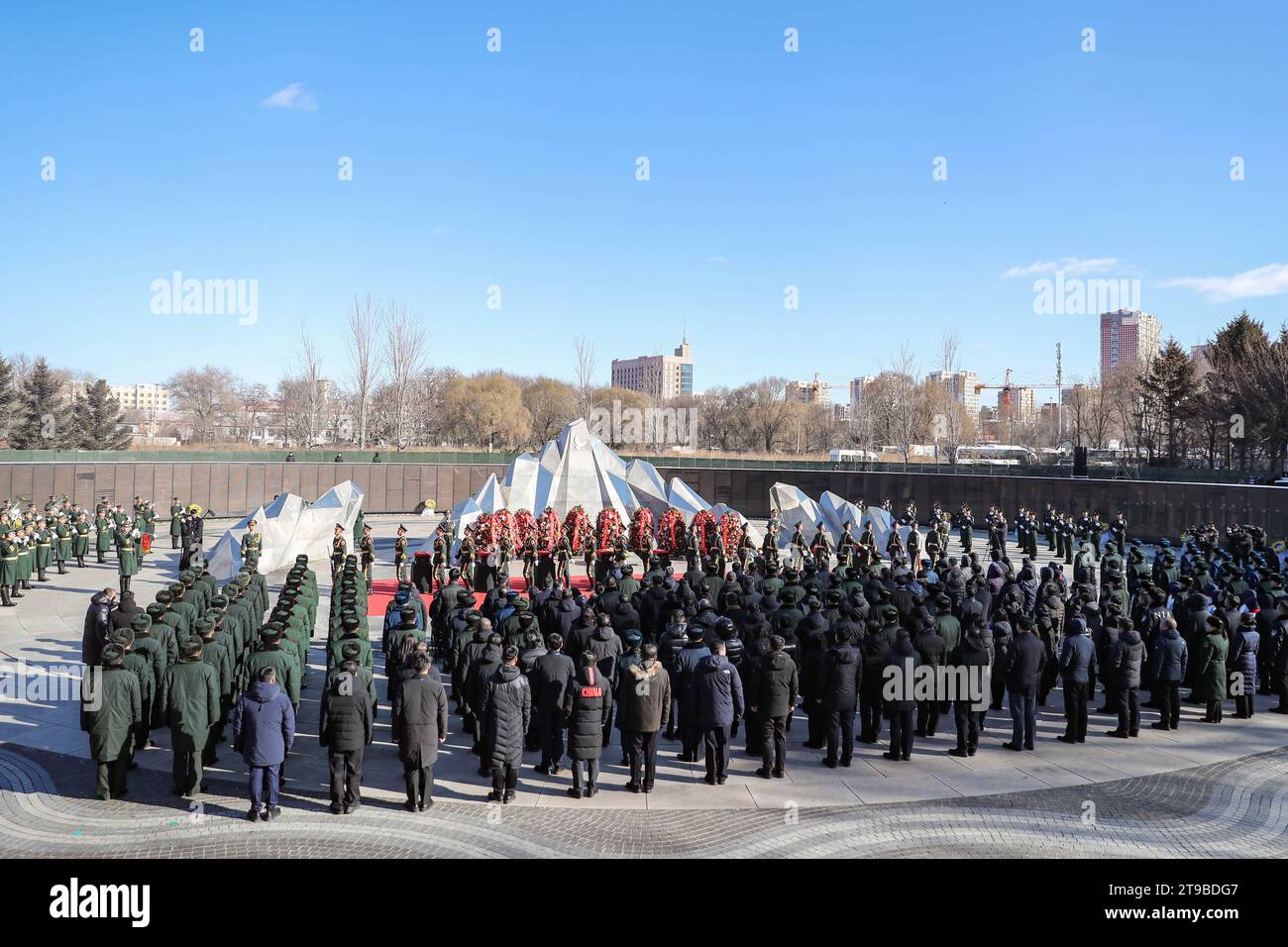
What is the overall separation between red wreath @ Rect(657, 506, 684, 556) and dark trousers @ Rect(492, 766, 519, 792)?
18.6 meters

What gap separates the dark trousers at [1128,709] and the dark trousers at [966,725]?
7.03 ft

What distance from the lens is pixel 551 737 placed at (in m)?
9.88

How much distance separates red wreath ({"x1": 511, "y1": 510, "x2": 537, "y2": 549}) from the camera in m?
25.2

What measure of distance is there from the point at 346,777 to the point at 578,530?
1802cm

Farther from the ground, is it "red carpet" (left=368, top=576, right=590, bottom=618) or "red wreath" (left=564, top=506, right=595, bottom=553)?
"red wreath" (left=564, top=506, right=595, bottom=553)

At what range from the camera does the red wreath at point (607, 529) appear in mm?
26438

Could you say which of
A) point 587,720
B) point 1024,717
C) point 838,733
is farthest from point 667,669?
point 1024,717

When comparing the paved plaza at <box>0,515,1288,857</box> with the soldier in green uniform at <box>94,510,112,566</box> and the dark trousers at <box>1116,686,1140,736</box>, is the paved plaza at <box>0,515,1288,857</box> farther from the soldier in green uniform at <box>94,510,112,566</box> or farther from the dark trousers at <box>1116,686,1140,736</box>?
the soldier in green uniform at <box>94,510,112,566</box>

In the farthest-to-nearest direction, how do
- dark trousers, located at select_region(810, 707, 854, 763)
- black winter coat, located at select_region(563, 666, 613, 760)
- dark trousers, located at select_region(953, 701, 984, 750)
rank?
dark trousers, located at select_region(953, 701, 984, 750) → dark trousers, located at select_region(810, 707, 854, 763) → black winter coat, located at select_region(563, 666, 613, 760)

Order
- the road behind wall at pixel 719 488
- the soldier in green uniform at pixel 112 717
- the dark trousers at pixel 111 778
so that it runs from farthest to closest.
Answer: the road behind wall at pixel 719 488
the dark trousers at pixel 111 778
the soldier in green uniform at pixel 112 717

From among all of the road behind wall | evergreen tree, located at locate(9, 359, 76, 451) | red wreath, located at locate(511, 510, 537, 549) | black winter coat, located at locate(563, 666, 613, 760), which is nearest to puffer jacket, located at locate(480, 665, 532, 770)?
black winter coat, located at locate(563, 666, 613, 760)

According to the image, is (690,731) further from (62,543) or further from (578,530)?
(62,543)

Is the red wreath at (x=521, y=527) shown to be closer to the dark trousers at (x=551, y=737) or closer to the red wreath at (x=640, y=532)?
the red wreath at (x=640, y=532)

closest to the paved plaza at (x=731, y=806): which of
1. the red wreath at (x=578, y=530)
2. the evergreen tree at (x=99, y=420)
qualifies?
the red wreath at (x=578, y=530)
